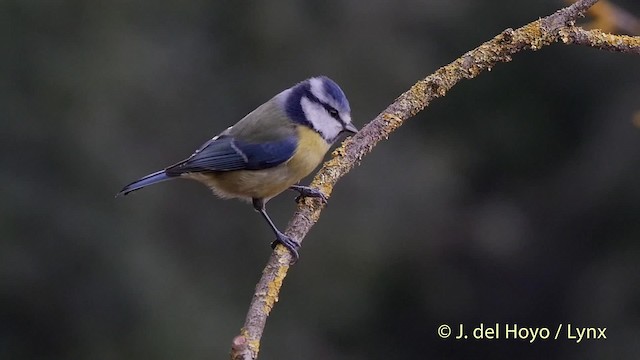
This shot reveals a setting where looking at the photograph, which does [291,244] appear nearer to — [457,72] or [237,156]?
[457,72]

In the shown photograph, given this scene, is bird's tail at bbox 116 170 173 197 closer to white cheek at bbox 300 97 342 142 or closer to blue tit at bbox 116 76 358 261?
blue tit at bbox 116 76 358 261

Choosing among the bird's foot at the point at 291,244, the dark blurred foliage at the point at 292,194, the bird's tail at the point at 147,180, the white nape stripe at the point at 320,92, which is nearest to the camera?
the bird's foot at the point at 291,244

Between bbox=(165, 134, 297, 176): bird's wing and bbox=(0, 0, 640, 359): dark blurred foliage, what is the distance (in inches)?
77.5

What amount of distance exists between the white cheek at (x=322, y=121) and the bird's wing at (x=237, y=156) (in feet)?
0.32

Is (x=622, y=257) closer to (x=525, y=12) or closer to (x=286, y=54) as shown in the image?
(x=525, y=12)

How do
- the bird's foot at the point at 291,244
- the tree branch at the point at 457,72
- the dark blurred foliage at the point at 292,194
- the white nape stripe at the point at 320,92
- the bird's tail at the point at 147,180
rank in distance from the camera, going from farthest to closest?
1. the dark blurred foliage at the point at 292,194
2. the white nape stripe at the point at 320,92
3. the bird's tail at the point at 147,180
4. the tree branch at the point at 457,72
5. the bird's foot at the point at 291,244

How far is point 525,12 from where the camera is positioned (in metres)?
5.48

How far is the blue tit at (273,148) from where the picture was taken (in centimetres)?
265

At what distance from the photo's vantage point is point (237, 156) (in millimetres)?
2693

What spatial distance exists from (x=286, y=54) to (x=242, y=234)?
1.05 metres

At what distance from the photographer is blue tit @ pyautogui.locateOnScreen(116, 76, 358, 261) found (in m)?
2.65

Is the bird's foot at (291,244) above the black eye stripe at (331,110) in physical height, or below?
below

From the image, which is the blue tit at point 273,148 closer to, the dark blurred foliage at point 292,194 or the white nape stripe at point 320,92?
the white nape stripe at point 320,92

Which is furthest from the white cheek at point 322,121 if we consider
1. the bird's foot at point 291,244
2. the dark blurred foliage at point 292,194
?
the dark blurred foliage at point 292,194
